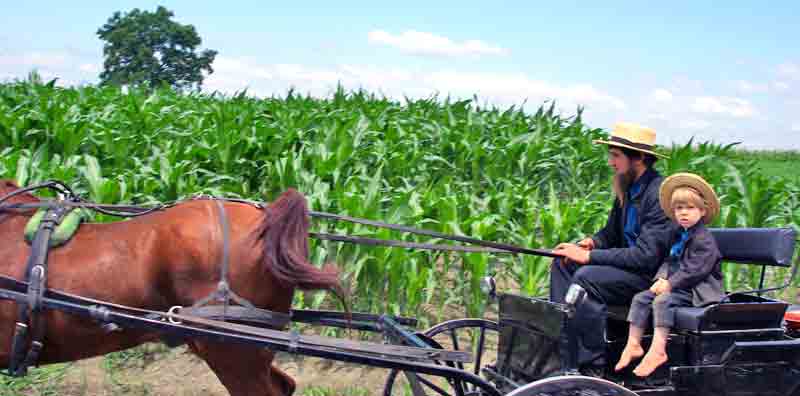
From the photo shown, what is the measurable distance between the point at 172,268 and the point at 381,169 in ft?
13.6

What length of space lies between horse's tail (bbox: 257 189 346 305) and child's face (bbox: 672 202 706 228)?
1.69 meters

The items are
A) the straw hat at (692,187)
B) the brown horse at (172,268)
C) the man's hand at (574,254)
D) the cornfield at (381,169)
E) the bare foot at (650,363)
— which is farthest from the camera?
the cornfield at (381,169)

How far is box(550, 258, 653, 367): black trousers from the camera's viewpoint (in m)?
3.31

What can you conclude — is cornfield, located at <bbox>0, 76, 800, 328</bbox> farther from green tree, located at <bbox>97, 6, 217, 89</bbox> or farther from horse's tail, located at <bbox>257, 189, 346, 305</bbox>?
green tree, located at <bbox>97, 6, 217, 89</bbox>

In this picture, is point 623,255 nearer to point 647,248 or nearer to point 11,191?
A: point 647,248

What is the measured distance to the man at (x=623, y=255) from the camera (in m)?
3.35

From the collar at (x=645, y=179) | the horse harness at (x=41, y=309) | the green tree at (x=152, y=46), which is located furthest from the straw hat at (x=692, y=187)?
the green tree at (x=152, y=46)

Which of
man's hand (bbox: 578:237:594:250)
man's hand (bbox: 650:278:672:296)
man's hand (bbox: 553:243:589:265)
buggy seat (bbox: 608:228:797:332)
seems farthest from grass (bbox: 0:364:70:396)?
man's hand (bbox: 650:278:672:296)

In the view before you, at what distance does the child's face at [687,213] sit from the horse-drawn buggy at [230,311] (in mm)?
421

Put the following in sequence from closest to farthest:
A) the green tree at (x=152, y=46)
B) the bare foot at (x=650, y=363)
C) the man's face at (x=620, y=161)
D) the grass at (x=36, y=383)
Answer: the bare foot at (x=650, y=363)
the man's face at (x=620, y=161)
the grass at (x=36, y=383)
the green tree at (x=152, y=46)

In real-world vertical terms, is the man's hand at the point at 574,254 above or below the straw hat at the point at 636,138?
below

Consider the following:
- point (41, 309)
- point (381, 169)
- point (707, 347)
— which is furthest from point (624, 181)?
point (381, 169)

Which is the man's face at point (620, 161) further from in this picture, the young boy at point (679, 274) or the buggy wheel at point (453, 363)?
the buggy wheel at point (453, 363)

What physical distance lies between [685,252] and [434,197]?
3.06 m
